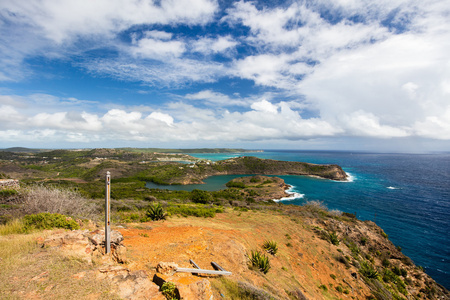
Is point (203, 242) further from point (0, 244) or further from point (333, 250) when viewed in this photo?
point (333, 250)

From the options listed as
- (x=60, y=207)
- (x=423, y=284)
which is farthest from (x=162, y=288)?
(x=423, y=284)

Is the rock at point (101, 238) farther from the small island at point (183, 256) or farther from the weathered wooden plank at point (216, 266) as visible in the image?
the weathered wooden plank at point (216, 266)

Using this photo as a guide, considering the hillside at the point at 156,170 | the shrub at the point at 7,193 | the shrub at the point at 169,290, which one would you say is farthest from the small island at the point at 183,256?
the hillside at the point at 156,170

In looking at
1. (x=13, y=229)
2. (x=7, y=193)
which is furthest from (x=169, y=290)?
(x=7, y=193)

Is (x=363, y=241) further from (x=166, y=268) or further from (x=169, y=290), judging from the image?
(x=169, y=290)

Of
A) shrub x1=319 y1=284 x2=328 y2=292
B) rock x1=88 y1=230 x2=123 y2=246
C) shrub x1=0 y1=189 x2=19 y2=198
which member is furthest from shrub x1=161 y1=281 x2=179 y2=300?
shrub x1=0 y1=189 x2=19 y2=198

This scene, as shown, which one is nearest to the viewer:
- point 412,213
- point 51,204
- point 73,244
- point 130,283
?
point 130,283

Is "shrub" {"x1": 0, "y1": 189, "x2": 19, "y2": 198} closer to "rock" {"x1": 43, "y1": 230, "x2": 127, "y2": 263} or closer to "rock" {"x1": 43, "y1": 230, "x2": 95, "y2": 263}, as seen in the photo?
"rock" {"x1": 43, "y1": 230, "x2": 127, "y2": 263}
